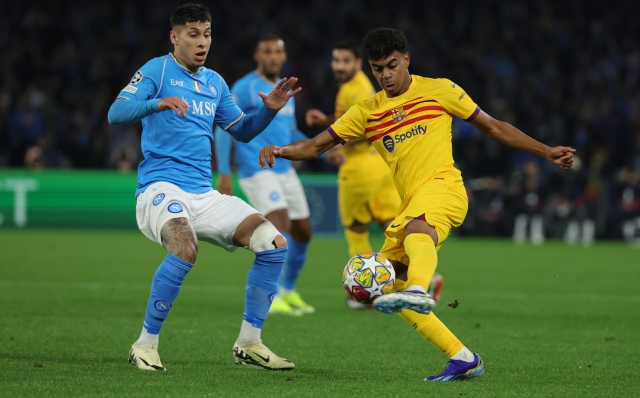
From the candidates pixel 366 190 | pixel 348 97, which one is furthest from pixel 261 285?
pixel 348 97

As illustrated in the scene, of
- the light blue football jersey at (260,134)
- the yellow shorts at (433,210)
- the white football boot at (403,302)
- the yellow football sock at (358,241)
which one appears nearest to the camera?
the white football boot at (403,302)

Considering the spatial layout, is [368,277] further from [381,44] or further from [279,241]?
[381,44]

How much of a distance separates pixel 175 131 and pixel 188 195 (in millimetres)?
445

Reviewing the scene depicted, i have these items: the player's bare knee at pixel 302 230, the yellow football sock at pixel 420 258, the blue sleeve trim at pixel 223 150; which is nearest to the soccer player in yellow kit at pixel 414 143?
the yellow football sock at pixel 420 258

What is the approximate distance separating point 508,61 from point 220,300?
1619 centimetres

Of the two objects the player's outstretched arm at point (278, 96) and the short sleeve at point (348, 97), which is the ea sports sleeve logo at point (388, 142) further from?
the short sleeve at point (348, 97)

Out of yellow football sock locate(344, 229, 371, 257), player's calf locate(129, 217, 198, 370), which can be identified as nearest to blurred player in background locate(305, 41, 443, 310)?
yellow football sock locate(344, 229, 371, 257)

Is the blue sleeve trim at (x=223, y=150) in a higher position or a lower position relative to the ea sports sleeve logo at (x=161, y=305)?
higher

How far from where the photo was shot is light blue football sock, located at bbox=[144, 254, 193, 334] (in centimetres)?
580

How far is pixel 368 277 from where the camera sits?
5.49m

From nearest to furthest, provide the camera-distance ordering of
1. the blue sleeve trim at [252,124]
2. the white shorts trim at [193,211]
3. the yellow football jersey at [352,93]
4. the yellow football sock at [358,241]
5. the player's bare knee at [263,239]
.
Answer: the white shorts trim at [193,211], the player's bare knee at [263,239], the blue sleeve trim at [252,124], the yellow football jersey at [352,93], the yellow football sock at [358,241]

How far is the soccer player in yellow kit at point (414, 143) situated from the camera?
5734 millimetres

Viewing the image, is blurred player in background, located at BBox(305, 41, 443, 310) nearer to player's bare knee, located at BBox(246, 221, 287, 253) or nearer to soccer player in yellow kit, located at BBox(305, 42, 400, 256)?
soccer player in yellow kit, located at BBox(305, 42, 400, 256)

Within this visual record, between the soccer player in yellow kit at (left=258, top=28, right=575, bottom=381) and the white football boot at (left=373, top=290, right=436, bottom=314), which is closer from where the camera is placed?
the white football boot at (left=373, top=290, right=436, bottom=314)
